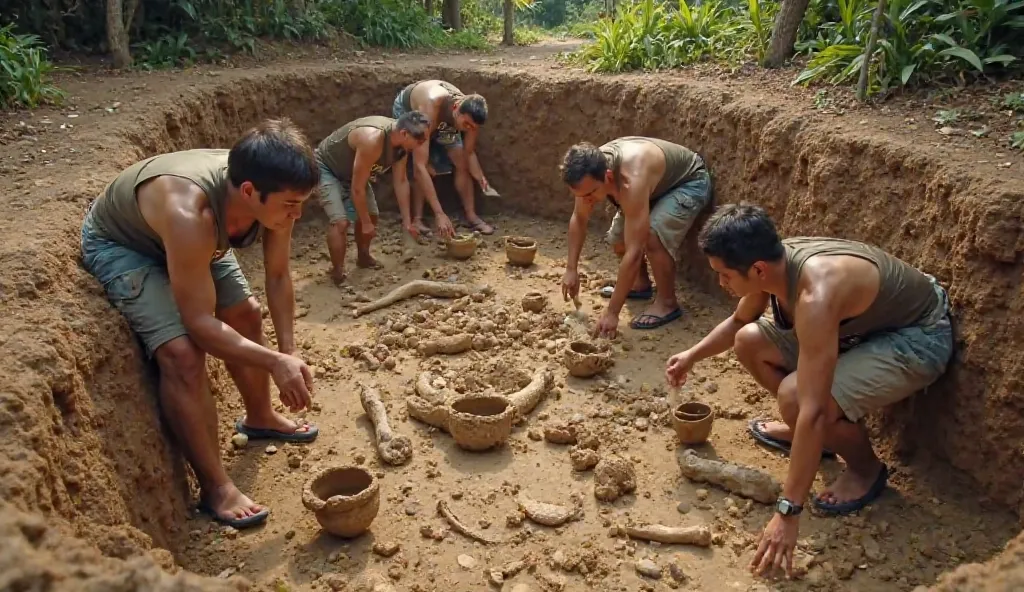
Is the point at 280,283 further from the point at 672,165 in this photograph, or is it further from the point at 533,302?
the point at 672,165

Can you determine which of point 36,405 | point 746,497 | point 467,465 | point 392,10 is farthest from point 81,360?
point 392,10

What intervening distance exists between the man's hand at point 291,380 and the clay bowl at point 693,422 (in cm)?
187

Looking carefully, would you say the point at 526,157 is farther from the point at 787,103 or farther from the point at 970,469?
the point at 970,469

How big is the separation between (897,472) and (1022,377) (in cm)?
78

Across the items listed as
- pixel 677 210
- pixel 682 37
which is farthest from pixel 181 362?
pixel 682 37

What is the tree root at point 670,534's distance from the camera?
320cm

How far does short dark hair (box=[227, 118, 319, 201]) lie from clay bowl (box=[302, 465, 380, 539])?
1211mm

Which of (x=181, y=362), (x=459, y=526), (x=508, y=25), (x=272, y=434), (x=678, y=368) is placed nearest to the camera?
(x=181, y=362)

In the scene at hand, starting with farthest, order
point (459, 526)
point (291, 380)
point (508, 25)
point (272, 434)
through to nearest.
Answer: point (508, 25)
point (272, 434)
point (459, 526)
point (291, 380)

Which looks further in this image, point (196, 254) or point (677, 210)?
point (677, 210)

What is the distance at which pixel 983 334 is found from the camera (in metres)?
3.15

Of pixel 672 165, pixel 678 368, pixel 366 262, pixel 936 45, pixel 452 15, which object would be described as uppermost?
pixel 936 45

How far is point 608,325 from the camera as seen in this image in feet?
16.4

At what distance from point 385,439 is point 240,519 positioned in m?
0.84
